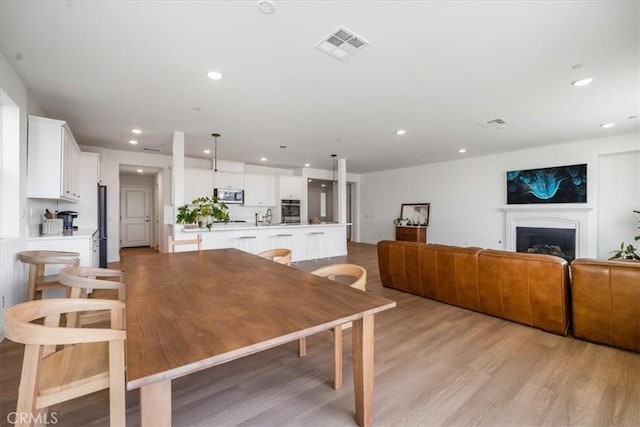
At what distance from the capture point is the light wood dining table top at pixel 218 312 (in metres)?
0.88

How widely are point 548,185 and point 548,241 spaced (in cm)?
121

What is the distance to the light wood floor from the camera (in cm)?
161

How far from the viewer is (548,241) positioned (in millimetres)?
6008

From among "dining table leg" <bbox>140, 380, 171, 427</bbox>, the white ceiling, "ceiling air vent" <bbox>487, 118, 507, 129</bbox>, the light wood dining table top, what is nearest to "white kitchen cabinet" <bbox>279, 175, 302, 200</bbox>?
the white ceiling

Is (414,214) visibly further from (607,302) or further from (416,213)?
(607,302)

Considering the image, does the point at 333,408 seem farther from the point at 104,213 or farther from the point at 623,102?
the point at 104,213

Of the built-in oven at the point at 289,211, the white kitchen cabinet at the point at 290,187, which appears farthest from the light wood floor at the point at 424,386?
the white kitchen cabinet at the point at 290,187

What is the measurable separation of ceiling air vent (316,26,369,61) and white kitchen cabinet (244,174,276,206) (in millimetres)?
5447

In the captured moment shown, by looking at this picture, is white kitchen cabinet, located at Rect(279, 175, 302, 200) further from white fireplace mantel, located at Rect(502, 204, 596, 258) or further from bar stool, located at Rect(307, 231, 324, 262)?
white fireplace mantel, located at Rect(502, 204, 596, 258)

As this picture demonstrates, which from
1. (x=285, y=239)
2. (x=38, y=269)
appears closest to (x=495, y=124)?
(x=285, y=239)

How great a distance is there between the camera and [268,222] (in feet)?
25.3

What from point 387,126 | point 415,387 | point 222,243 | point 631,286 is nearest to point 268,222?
point 222,243

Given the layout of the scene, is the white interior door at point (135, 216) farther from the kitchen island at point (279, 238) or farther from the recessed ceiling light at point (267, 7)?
the recessed ceiling light at point (267, 7)

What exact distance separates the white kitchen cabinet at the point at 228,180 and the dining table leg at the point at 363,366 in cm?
623
